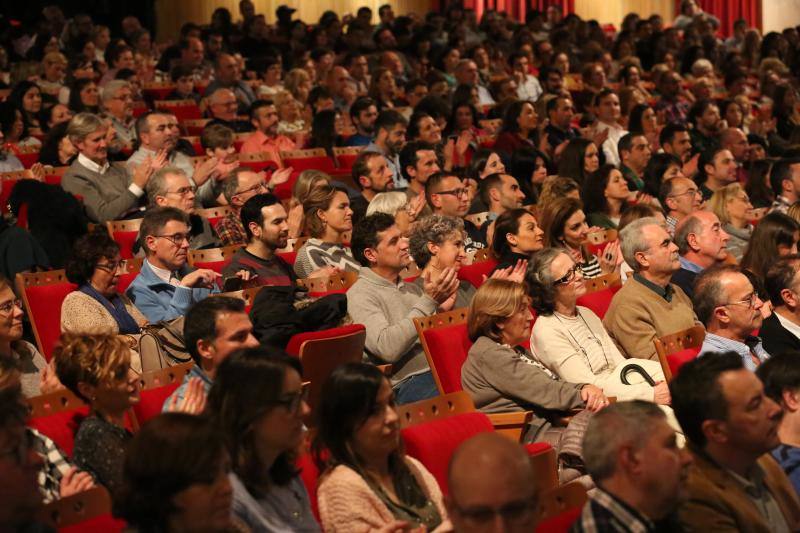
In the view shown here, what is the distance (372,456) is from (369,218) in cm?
204

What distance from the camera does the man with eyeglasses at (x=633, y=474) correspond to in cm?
235

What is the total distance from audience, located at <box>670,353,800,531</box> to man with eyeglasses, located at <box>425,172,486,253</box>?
3249 millimetres

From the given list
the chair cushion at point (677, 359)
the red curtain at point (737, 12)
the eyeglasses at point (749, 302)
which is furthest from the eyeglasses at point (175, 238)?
the red curtain at point (737, 12)

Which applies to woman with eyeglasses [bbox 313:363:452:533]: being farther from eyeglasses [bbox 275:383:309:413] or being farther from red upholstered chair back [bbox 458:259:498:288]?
red upholstered chair back [bbox 458:259:498:288]

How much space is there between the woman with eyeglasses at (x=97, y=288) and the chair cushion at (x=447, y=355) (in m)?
1.07

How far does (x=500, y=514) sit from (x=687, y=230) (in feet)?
10.6

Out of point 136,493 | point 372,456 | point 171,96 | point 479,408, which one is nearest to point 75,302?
point 479,408

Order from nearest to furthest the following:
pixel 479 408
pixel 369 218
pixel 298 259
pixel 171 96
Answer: pixel 479 408
pixel 369 218
pixel 298 259
pixel 171 96

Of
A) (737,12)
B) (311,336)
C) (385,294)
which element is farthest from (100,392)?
(737,12)

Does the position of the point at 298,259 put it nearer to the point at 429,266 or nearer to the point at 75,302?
the point at 429,266

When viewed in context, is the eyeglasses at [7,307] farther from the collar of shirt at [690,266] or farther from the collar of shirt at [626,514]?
the collar of shirt at [690,266]

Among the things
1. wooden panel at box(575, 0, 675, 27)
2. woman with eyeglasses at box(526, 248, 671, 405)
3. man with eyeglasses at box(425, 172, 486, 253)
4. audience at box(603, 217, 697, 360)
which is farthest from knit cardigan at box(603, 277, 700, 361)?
wooden panel at box(575, 0, 675, 27)

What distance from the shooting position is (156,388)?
3.24m

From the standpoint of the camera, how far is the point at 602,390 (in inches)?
152
